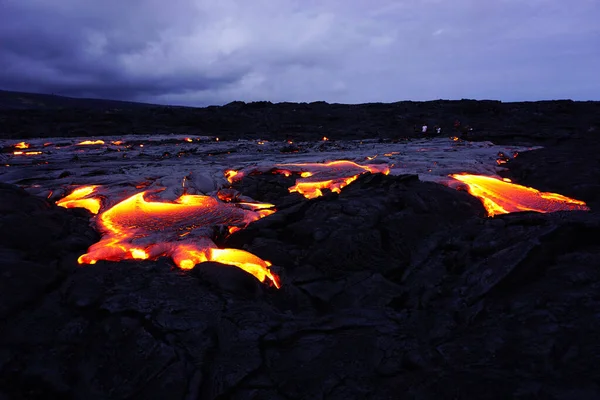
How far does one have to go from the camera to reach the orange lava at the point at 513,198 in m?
5.22

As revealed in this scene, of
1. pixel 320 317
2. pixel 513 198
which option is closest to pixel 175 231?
pixel 320 317

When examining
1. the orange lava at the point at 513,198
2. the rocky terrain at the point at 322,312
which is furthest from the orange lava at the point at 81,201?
the orange lava at the point at 513,198

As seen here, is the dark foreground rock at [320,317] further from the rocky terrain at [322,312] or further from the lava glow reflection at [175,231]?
the lava glow reflection at [175,231]

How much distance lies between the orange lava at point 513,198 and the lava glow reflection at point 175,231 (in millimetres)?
3443

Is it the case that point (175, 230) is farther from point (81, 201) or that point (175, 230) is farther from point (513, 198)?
point (513, 198)

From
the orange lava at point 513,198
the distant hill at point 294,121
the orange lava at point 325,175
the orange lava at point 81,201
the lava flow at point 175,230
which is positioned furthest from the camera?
the distant hill at point 294,121

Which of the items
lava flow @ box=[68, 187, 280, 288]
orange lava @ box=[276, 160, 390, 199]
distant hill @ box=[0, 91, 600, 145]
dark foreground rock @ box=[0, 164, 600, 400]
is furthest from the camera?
distant hill @ box=[0, 91, 600, 145]

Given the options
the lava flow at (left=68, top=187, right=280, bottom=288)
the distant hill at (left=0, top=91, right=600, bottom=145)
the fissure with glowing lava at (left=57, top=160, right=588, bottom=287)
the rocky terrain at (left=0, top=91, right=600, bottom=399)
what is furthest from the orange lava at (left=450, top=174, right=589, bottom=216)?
the distant hill at (left=0, top=91, right=600, bottom=145)

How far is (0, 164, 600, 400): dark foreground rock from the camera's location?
219 centimetres

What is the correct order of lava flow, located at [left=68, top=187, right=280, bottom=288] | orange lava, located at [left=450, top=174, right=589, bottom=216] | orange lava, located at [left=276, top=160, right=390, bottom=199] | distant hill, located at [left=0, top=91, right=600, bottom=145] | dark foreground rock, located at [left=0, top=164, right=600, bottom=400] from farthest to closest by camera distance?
distant hill, located at [left=0, top=91, right=600, bottom=145] → orange lava, located at [left=276, top=160, right=390, bottom=199] → orange lava, located at [left=450, top=174, right=589, bottom=216] → lava flow, located at [left=68, top=187, right=280, bottom=288] → dark foreground rock, located at [left=0, top=164, right=600, bottom=400]

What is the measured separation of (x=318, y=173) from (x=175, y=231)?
4.01 metres

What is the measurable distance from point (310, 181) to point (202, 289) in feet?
14.0

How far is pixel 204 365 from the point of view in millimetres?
→ 2400

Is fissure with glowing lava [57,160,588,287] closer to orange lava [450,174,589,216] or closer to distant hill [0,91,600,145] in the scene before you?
orange lava [450,174,589,216]
